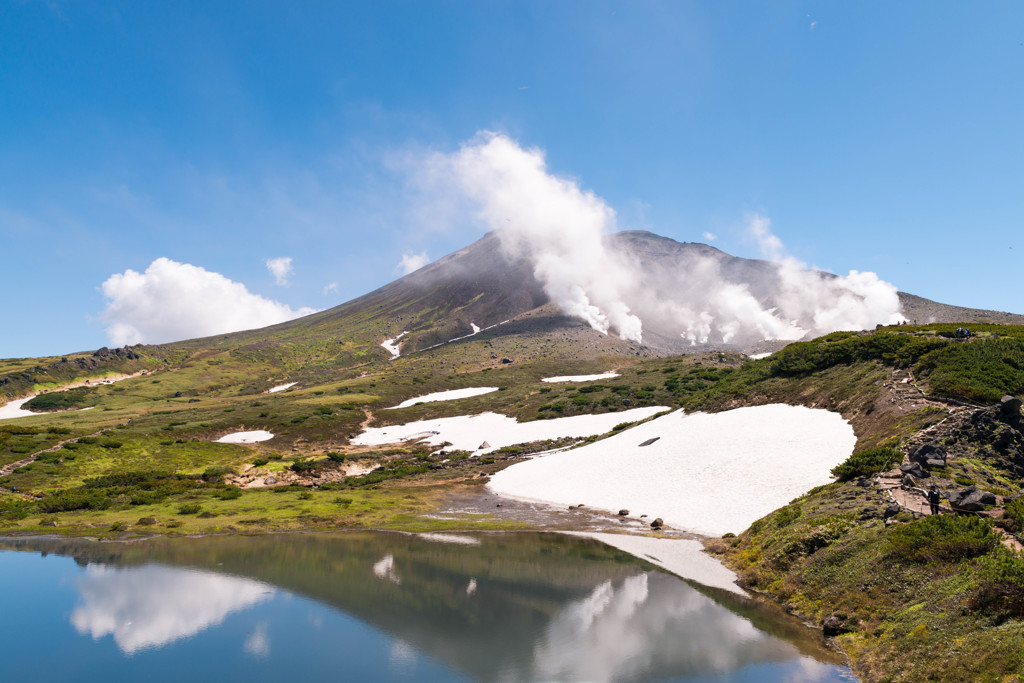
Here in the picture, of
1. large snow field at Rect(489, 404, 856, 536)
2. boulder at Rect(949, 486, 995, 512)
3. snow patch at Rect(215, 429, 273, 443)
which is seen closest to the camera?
boulder at Rect(949, 486, 995, 512)

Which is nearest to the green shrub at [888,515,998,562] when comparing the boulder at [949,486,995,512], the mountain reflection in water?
the boulder at [949,486,995,512]

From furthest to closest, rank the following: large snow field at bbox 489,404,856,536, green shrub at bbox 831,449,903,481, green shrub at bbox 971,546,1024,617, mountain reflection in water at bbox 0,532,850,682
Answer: large snow field at bbox 489,404,856,536, green shrub at bbox 831,449,903,481, mountain reflection in water at bbox 0,532,850,682, green shrub at bbox 971,546,1024,617

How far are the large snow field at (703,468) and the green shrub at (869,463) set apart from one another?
13.0ft

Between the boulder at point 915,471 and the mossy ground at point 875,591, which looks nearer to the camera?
the mossy ground at point 875,591

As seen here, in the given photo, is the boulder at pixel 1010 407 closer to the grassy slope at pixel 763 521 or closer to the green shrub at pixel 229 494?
the grassy slope at pixel 763 521

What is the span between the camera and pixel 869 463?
73.5 ft

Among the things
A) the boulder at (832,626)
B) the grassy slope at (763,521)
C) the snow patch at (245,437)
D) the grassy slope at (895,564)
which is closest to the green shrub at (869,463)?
the grassy slope at (895,564)

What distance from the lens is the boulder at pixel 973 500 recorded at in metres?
15.9

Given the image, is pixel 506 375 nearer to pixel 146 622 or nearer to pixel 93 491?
pixel 93 491

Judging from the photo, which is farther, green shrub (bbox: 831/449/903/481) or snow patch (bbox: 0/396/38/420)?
snow patch (bbox: 0/396/38/420)

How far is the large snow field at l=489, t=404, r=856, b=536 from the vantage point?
96.9 feet

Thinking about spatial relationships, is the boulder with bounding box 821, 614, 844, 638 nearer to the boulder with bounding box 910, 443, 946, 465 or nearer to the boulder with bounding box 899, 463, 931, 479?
the boulder with bounding box 899, 463, 931, 479

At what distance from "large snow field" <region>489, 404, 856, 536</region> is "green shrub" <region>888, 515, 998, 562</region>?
12.4m

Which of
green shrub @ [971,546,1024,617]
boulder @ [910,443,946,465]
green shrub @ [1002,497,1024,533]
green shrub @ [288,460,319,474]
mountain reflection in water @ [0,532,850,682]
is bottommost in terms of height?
mountain reflection in water @ [0,532,850,682]
